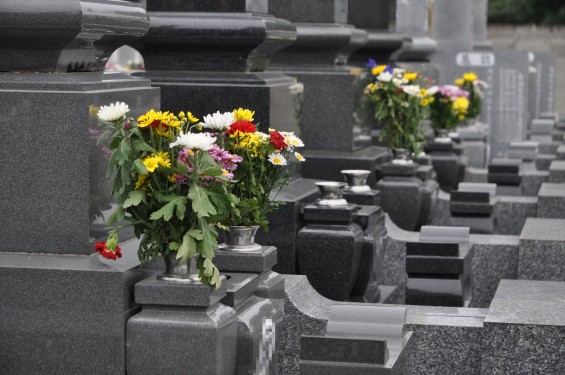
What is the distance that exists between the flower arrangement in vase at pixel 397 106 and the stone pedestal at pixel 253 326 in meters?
5.45

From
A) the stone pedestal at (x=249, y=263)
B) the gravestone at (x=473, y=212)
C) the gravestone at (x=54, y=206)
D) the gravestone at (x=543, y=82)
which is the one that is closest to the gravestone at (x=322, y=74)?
the gravestone at (x=473, y=212)

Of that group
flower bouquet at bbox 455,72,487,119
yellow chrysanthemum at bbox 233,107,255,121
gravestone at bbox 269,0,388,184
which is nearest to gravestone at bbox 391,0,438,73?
flower bouquet at bbox 455,72,487,119

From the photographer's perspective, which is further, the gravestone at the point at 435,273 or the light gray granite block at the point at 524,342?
the gravestone at the point at 435,273

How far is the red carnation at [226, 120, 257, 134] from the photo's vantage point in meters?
6.62

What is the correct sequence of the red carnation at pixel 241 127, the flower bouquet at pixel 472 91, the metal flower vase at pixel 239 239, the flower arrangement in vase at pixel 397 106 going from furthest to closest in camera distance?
the flower bouquet at pixel 472 91 < the flower arrangement in vase at pixel 397 106 < the metal flower vase at pixel 239 239 < the red carnation at pixel 241 127

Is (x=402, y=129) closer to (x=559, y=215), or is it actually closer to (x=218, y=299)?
(x=559, y=215)

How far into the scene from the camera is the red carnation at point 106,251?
5836 millimetres

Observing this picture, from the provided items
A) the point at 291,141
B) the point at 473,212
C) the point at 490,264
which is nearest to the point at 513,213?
the point at 473,212

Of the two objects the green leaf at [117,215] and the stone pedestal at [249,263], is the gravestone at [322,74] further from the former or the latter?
the green leaf at [117,215]

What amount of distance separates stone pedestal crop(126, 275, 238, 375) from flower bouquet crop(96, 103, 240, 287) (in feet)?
0.43

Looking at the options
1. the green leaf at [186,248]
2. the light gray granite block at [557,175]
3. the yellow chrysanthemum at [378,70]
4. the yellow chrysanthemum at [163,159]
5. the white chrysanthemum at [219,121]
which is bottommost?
the light gray granite block at [557,175]

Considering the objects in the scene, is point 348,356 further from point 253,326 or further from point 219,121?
point 219,121

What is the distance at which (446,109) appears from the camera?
1505cm

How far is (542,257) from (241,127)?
311 centimetres
